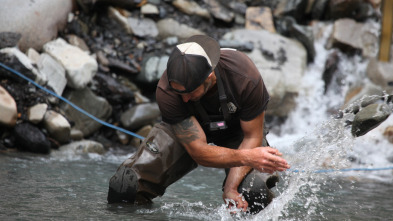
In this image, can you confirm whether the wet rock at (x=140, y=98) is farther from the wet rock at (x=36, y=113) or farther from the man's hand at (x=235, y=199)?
the man's hand at (x=235, y=199)

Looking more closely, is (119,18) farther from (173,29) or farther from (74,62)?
(74,62)

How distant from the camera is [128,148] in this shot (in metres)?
7.86

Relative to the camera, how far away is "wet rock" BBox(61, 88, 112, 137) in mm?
7555

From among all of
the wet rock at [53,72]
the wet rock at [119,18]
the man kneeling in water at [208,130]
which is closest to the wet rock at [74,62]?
the wet rock at [53,72]

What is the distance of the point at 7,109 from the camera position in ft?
20.7

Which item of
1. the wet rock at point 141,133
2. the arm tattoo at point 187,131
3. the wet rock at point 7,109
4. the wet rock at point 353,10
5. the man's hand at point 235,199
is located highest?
the arm tattoo at point 187,131

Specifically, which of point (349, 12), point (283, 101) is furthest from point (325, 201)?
point (349, 12)

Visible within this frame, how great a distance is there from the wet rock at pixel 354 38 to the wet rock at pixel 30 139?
21.8 ft

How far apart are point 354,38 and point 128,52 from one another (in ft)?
16.1

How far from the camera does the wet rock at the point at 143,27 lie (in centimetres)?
967

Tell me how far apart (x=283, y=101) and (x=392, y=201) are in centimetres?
476

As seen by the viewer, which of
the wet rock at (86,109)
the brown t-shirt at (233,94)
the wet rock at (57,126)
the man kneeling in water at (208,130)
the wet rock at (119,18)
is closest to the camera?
the man kneeling in water at (208,130)

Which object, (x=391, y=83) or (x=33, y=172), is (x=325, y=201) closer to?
(x=33, y=172)

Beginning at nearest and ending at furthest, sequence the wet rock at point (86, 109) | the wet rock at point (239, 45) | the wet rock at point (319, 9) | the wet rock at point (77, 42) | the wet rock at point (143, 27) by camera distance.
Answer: the wet rock at point (86, 109), the wet rock at point (77, 42), the wet rock at point (143, 27), the wet rock at point (239, 45), the wet rock at point (319, 9)
